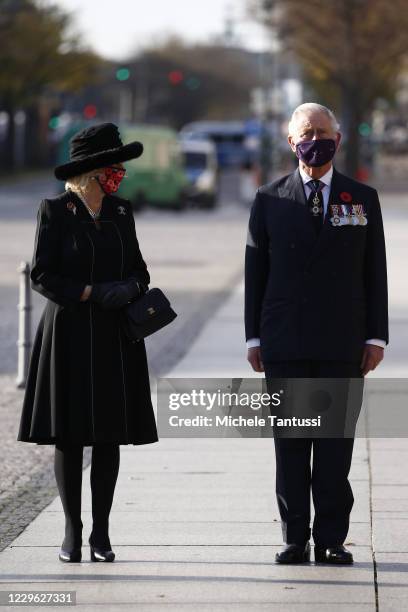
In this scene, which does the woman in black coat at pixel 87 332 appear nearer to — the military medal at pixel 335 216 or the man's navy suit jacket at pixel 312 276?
the man's navy suit jacket at pixel 312 276

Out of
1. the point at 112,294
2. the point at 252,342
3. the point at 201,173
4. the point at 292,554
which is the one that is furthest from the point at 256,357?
the point at 201,173

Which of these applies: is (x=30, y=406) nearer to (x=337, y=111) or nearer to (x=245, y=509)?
(x=245, y=509)

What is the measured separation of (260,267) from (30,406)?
3.33 feet

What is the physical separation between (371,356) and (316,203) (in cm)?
61

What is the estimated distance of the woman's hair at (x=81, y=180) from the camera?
6055mm

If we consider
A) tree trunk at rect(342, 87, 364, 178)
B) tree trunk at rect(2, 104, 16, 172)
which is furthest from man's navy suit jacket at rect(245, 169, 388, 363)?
tree trunk at rect(2, 104, 16, 172)

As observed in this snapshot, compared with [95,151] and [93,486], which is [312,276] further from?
[93,486]

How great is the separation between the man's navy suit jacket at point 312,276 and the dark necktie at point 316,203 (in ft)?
0.10

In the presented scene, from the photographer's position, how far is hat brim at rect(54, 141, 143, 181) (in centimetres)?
600

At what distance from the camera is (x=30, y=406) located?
20.1 feet

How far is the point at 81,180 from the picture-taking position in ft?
19.9

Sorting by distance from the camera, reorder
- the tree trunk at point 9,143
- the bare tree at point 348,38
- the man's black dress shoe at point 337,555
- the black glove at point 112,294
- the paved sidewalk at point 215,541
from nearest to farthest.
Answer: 1. the paved sidewalk at point 215,541
2. the black glove at point 112,294
3. the man's black dress shoe at point 337,555
4. the bare tree at point 348,38
5. the tree trunk at point 9,143

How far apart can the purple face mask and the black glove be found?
798mm

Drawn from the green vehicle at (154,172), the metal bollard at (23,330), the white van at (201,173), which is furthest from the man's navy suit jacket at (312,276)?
the white van at (201,173)
